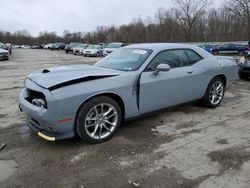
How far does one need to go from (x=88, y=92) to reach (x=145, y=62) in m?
1.26

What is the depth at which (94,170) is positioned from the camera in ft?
10.1

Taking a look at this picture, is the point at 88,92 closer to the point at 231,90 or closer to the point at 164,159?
the point at 164,159

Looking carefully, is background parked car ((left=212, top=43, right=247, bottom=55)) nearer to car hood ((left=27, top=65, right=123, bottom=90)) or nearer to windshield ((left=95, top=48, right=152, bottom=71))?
windshield ((left=95, top=48, right=152, bottom=71))

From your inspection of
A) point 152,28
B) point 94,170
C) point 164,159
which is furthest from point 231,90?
point 152,28

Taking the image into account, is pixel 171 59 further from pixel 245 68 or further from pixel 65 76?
pixel 245 68

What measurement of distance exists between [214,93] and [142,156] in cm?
297

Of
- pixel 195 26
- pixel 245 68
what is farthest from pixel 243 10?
pixel 245 68

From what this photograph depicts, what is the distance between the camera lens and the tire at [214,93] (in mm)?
5422

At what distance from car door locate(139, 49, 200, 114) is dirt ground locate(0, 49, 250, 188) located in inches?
17.2

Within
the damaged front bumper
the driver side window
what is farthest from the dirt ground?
the driver side window

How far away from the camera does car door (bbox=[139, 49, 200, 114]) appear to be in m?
4.15

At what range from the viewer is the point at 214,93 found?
5.62m

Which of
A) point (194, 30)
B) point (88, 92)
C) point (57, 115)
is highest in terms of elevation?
point (194, 30)

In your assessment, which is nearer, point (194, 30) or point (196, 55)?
point (196, 55)
